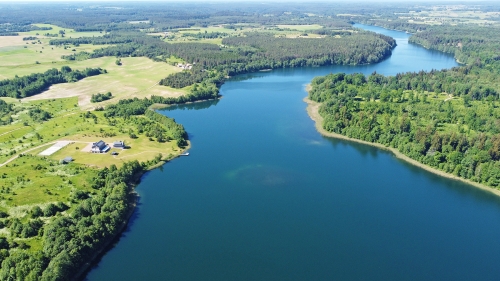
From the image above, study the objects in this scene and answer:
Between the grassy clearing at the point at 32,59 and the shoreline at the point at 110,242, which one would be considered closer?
the shoreline at the point at 110,242

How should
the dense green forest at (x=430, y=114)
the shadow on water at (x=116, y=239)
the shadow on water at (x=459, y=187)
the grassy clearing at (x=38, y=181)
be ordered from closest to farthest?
the shadow on water at (x=116, y=239) → the grassy clearing at (x=38, y=181) → the shadow on water at (x=459, y=187) → the dense green forest at (x=430, y=114)

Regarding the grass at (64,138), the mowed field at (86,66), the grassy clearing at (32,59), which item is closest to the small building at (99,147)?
the grass at (64,138)

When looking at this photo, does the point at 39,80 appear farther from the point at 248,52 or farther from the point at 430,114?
the point at 430,114

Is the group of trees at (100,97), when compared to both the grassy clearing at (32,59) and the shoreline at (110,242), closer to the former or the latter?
the grassy clearing at (32,59)

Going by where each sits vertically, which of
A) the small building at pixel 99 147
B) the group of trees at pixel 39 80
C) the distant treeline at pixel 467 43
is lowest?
the small building at pixel 99 147

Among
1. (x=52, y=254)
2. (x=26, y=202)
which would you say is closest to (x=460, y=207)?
(x=52, y=254)
